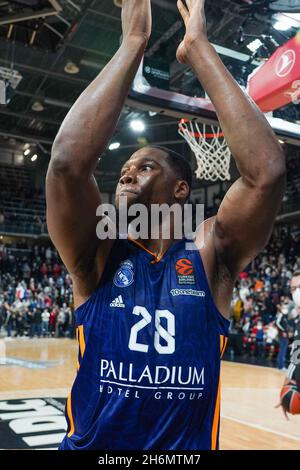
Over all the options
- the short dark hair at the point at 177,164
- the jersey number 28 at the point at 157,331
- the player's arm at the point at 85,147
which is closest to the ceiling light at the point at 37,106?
the short dark hair at the point at 177,164

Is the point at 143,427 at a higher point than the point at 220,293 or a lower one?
lower

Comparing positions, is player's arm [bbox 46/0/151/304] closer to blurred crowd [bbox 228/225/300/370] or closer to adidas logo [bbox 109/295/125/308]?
adidas logo [bbox 109/295/125/308]

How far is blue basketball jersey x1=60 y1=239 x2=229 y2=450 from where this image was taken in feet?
4.35

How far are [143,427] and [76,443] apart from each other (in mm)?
213

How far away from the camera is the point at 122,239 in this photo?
1534 mm

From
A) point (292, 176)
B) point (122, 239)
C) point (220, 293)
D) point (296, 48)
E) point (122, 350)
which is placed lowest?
point (122, 350)

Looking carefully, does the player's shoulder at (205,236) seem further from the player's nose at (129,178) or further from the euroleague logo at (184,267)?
the player's nose at (129,178)

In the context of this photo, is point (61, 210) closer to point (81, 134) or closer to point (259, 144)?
point (81, 134)

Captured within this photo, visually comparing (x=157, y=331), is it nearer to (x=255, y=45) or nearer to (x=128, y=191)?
(x=128, y=191)

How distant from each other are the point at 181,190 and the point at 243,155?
36 cm

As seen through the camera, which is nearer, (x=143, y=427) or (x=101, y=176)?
(x=143, y=427)

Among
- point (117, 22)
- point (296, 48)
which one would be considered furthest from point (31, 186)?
point (296, 48)

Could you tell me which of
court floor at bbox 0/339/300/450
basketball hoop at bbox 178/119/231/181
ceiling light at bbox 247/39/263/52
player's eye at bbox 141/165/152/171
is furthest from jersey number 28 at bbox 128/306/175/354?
ceiling light at bbox 247/39/263/52

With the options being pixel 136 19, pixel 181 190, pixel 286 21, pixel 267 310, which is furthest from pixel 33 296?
pixel 136 19
